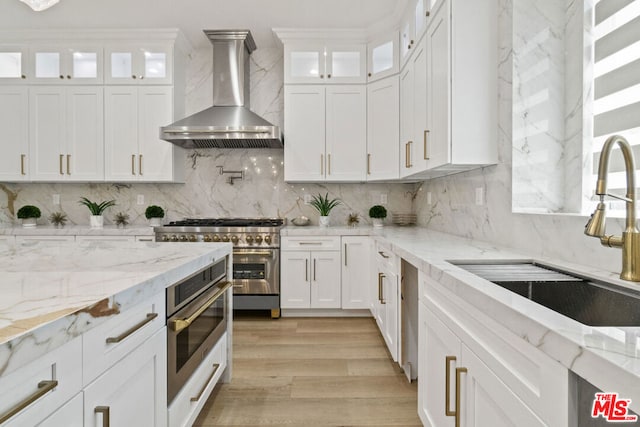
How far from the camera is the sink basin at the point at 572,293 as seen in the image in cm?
105

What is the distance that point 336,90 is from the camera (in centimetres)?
362

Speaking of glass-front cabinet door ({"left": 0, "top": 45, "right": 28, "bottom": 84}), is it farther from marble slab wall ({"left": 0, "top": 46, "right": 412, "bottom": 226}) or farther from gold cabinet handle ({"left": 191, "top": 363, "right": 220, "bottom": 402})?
gold cabinet handle ({"left": 191, "top": 363, "right": 220, "bottom": 402})

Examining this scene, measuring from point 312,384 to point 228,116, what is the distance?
8.56 feet

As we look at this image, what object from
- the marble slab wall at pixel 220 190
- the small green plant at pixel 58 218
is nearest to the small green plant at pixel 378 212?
the marble slab wall at pixel 220 190

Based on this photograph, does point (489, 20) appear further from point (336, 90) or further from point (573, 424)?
point (573, 424)

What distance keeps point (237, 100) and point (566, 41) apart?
2.91 m

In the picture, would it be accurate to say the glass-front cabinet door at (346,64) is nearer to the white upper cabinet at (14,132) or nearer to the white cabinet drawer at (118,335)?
the white cabinet drawer at (118,335)

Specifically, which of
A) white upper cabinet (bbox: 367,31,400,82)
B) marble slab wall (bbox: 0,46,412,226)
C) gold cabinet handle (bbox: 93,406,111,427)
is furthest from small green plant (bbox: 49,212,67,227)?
gold cabinet handle (bbox: 93,406,111,427)

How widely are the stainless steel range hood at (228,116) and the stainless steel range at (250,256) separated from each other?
2.88ft

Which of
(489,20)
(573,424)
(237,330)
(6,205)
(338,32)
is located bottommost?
(237,330)

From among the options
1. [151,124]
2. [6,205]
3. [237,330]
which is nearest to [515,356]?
[237,330]

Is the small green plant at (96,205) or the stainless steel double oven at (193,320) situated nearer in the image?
the stainless steel double oven at (193,320)

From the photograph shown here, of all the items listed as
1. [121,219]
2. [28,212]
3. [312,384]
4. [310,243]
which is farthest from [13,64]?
[312,384]

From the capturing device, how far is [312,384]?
87.0 inches
